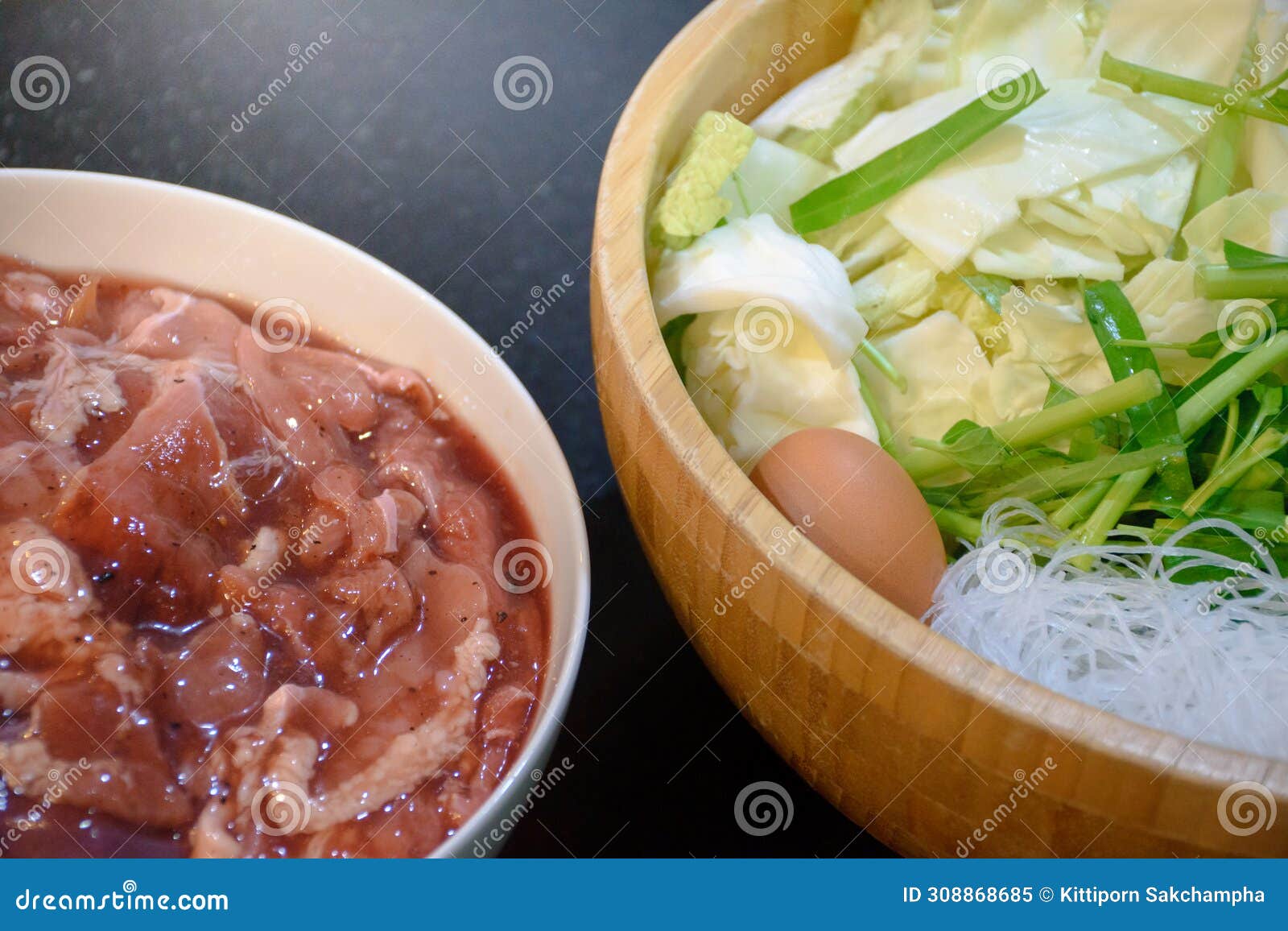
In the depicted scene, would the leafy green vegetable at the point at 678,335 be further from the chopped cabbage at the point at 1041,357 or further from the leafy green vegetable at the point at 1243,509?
the leafy green vegetable at the point at 1243,509

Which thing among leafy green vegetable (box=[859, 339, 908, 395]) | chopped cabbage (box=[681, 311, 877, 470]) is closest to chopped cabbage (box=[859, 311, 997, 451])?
leafy green vegetable (box=[859, 339, 908, 395])

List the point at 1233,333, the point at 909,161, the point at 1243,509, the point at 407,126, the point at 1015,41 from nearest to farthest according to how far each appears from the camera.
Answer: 1. the point at 1243,509
2. the point at 1233,333
3. the point at 909,161
4. the point at 1015,41
5. the point at 407,126

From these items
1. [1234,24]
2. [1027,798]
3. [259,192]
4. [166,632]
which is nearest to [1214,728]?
[1027,798]

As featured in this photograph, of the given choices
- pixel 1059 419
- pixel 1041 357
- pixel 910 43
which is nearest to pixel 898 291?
pixel 1041 357

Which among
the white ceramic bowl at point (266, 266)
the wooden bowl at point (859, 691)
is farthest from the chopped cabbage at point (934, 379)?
the white ceramic bowl at point (266, 266)

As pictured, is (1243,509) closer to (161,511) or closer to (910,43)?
(910,43)
